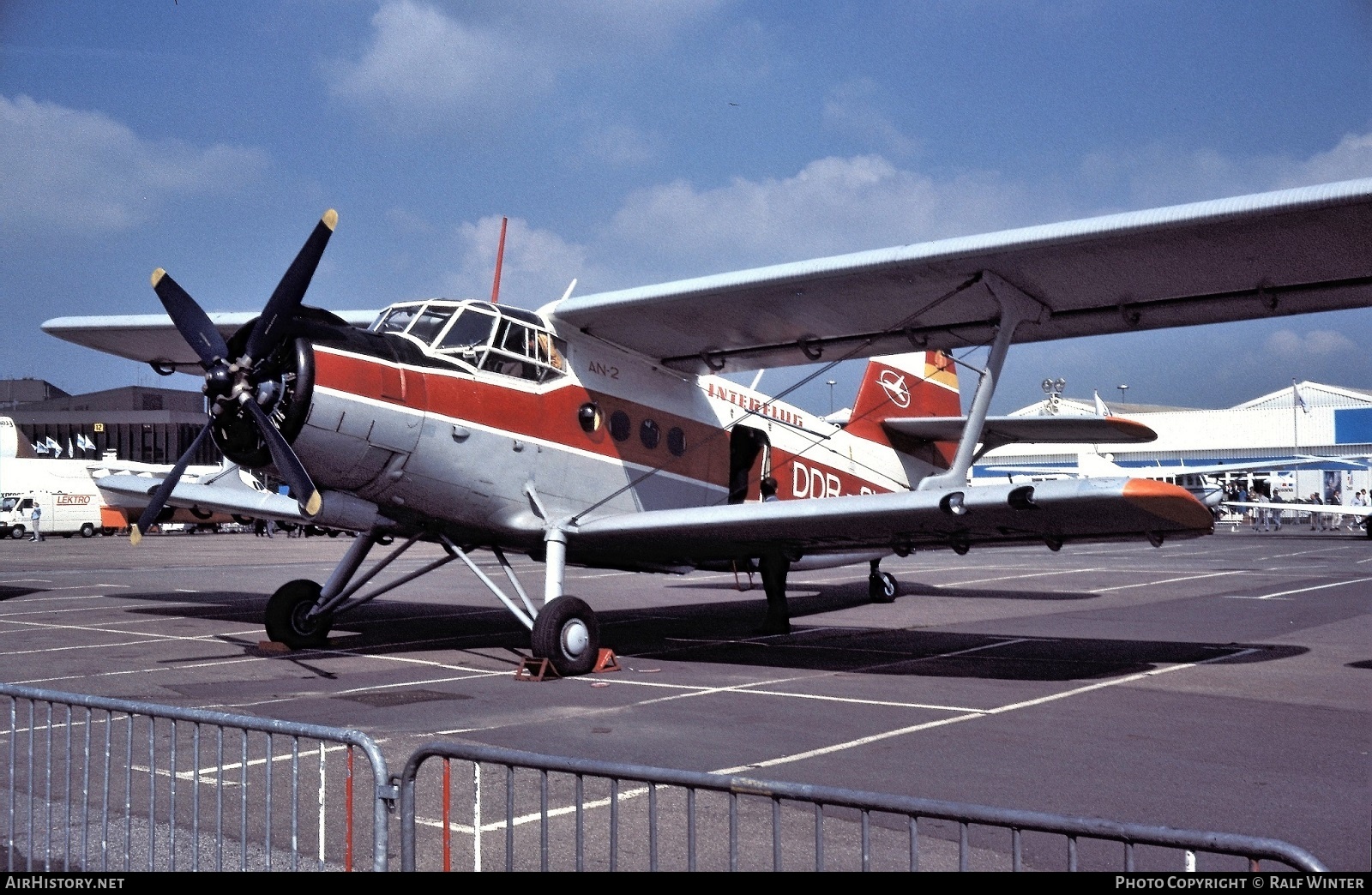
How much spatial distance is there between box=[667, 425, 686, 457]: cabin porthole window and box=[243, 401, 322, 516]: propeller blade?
494cm

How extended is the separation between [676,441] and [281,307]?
5.44 metres

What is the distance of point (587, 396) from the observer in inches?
503

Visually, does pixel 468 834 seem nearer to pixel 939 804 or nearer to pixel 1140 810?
pixel 939 804

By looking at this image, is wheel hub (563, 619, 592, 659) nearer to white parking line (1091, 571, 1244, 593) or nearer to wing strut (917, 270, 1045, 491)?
wing strut (917, 270, 1045, 491)

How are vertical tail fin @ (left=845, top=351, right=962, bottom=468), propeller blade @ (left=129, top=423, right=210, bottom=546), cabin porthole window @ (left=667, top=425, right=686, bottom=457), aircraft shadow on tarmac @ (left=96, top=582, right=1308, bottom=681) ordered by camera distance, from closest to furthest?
propeller blade @ (left=129, top=423, right=210, bottom=546) < aircraft shadow on tarmac @ (left=96, top=582, right=1308, bottom=681) < cabin porthole window @ (left=667, top=425, right=686, bottom=457) < vertical tail fin @ (left=845, top=351, right=962, bottom=468)

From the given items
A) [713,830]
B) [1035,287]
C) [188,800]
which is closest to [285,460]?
[188,800]

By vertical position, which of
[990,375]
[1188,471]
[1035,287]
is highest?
[1035,287]

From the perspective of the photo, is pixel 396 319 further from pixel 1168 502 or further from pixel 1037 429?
pixel 1037 429

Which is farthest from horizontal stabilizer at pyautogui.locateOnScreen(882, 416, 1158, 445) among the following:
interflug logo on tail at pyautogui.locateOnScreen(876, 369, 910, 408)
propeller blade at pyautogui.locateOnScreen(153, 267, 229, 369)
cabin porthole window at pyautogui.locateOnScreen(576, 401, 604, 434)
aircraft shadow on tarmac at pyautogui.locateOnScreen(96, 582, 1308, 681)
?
propeller blade at pyautogui.locateOnScreen(153, 267, 229, 369)

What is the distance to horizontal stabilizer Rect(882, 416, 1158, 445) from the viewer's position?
14117 mm

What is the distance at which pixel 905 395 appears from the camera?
1884 cm
